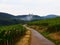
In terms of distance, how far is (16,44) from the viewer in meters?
26.7

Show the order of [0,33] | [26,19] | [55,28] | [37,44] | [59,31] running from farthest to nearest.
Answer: [26,19]
[55,28]
[59,31]
[37,44]
[0,33]

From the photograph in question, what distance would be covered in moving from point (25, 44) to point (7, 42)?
4410 mm

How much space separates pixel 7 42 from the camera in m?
22.7

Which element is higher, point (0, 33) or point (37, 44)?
point (0, 33)

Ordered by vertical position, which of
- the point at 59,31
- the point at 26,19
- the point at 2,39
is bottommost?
the point at 26,19

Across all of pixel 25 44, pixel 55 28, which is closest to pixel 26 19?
pixel 55 28

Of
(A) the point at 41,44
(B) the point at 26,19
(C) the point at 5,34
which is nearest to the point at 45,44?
(A) the point at 41,44

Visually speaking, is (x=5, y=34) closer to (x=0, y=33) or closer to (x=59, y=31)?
(x=0, y=33)

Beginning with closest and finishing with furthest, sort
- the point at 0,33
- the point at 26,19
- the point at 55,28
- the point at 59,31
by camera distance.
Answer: the point at 0,33 < the point at 59,31 < the point at 55,28 < the point at 26,19

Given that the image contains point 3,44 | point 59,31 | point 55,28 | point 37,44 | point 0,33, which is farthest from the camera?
point 55,28

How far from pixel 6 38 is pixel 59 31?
1736cm

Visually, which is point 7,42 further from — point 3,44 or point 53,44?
point 53,44

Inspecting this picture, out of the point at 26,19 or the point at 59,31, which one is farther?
the point at 26,19

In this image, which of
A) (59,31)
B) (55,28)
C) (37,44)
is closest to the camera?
(37,44)
